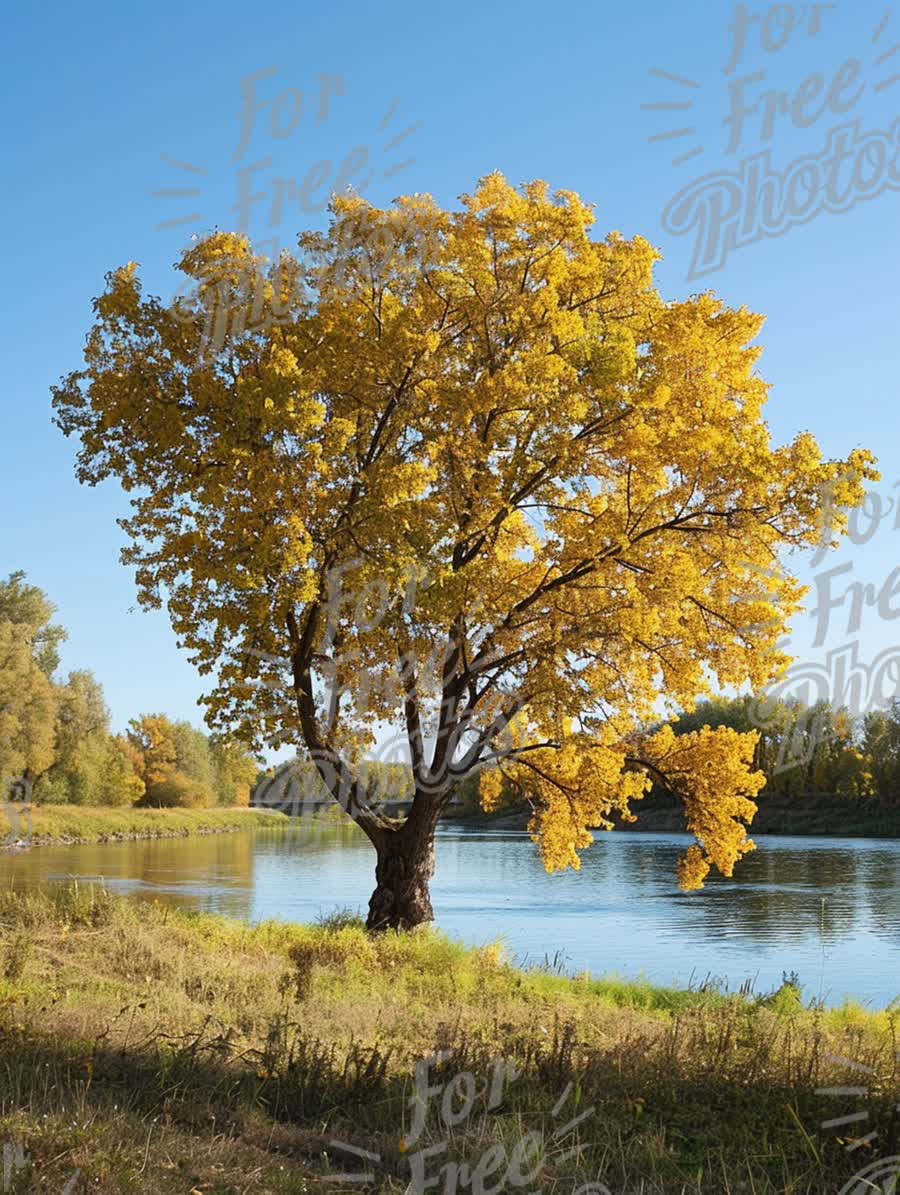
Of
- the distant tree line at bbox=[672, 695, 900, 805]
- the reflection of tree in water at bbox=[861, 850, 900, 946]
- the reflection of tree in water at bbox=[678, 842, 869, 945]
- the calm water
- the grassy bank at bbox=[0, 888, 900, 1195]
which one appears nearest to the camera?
the grassy bank at bbox=[0, 888, 900, 1195]

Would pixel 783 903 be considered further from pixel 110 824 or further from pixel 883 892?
pixel 110 824

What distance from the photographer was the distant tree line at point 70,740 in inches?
2232

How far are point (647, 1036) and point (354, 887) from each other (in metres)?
28.3

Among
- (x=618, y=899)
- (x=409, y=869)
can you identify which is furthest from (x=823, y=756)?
(x=409, y=869)

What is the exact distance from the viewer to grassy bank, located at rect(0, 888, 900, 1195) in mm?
5793

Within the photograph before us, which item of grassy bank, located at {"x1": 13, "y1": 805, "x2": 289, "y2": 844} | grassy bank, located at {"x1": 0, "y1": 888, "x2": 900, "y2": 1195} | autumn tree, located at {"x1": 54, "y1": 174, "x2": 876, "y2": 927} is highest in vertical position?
autumn tree, located at {"x1": 54, "y1": 174, "x2": 876, "y2": 927}

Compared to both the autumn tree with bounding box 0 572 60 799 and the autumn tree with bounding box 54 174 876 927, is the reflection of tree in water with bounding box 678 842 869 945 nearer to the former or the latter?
the autumn tree with bounding box 54 174 876 927

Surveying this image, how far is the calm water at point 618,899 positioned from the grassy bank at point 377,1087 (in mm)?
7685

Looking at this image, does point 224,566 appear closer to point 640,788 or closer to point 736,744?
point 640,788

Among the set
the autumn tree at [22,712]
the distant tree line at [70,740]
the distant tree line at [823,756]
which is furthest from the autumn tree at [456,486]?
the distant tree line at [823,756]

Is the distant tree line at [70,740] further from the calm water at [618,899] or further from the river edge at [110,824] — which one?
the calm water at [618,899]

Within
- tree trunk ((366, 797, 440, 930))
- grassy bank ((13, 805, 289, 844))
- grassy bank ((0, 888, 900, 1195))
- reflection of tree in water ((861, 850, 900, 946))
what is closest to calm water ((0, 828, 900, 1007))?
reflection of tree in water ((861, 850, 900, 946))

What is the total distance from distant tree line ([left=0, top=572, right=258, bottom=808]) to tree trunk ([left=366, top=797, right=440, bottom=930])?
2168 centimetres

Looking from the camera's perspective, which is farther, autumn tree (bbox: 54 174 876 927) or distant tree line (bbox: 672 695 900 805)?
distant tree line (bbox: 672 695 900 805)
